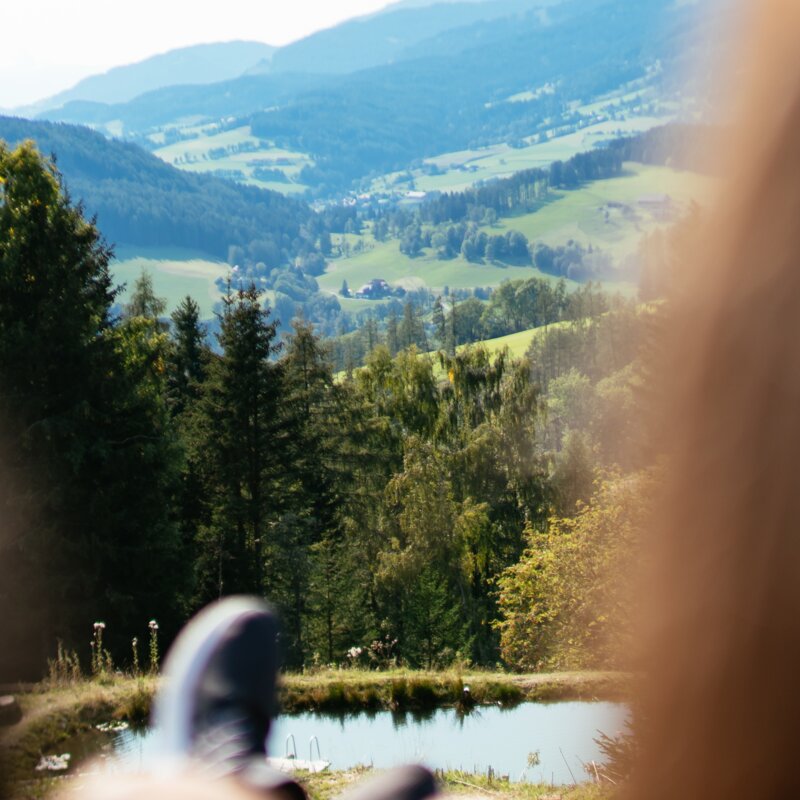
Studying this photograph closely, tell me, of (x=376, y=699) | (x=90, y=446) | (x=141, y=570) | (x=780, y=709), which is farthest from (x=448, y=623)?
(x=780, y=709)

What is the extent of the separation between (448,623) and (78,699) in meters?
18.3

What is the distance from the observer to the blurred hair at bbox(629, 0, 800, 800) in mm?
2285

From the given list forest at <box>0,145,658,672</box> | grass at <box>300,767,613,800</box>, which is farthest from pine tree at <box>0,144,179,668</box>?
grass at <box>300,767,613,800</box>

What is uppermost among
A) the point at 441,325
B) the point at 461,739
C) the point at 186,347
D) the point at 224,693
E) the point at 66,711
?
the point at 441,325

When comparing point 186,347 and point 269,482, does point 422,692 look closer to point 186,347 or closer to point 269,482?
point 269,482

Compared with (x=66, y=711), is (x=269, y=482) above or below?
below

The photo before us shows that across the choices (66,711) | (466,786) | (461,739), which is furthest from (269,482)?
(466,786)

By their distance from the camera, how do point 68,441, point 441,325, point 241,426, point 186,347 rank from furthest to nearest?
point 441,325, point 186,347, point 241,426, point 68,441

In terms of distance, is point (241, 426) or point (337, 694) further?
point (241, 426)

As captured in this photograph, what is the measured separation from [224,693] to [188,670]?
0.10 meters

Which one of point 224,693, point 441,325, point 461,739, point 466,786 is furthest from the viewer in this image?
point 441,325

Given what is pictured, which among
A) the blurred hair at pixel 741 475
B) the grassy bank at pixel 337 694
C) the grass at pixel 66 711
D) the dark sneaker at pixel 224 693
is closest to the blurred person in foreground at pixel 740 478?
the blurred hair at pixel 741 475

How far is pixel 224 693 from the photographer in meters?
1.76

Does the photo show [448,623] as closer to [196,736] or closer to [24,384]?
[24,384]
